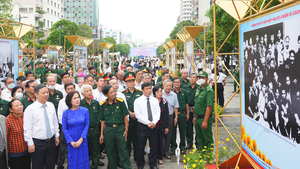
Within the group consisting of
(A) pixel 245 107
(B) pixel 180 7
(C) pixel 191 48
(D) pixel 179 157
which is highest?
(B) pixel 180 7

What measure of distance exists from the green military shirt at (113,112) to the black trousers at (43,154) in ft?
3.16

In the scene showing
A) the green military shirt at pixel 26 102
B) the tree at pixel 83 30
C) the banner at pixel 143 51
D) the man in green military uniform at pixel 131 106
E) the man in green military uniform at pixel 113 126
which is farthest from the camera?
the tree at pixel 83 30

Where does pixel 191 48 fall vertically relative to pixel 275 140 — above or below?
above

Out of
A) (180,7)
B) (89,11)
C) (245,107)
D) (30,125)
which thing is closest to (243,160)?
(245,107)

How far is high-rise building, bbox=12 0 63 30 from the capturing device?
67.7 m

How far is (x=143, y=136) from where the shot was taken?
4828mm

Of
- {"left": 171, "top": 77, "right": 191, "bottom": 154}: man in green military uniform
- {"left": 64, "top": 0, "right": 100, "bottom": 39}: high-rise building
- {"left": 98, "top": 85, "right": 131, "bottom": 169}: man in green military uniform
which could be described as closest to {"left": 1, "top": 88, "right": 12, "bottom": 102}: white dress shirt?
{"left": 98, "top": 85, "right": 131, "bottom": 169}: man in green military uniform

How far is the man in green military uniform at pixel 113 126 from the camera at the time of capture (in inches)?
183

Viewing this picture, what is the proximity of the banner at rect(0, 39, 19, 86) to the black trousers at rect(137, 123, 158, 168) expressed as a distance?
516 cm

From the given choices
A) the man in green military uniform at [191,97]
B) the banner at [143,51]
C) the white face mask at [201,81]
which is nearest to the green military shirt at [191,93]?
the man in green military uniform at [191,97]

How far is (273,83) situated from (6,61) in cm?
761

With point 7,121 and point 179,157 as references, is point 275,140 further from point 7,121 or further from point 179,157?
point 7,121

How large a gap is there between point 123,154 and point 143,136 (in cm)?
49

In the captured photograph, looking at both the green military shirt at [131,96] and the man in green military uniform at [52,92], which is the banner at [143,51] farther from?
the man in green military uniform at [52,92]
